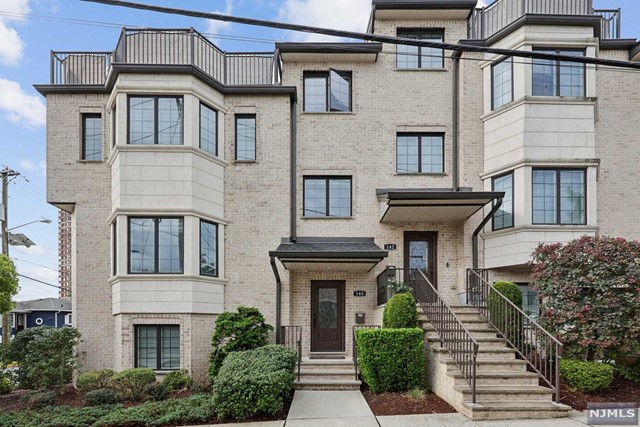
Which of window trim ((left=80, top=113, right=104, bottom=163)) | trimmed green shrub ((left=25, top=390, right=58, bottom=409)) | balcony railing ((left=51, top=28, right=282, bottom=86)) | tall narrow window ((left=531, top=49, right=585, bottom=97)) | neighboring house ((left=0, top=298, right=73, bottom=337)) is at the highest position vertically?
balcony railing ((left=51, top=28, right=282, bottom=86))

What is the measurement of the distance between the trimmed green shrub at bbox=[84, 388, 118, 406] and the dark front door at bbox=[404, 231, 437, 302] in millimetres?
8313

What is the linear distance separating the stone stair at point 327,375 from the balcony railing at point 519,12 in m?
10.2

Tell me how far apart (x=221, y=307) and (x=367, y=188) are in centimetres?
542

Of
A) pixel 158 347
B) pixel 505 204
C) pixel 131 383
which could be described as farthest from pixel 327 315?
pixel 505 204

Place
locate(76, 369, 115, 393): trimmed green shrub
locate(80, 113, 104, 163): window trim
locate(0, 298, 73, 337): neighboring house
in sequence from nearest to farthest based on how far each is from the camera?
locate(76, 369, 115, 393): trimmed green shrub < locate(80, 113, 104, 163): window trim < locate(0, 298, 73, 337): neighboring house

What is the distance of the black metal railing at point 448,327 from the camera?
8.28 meters

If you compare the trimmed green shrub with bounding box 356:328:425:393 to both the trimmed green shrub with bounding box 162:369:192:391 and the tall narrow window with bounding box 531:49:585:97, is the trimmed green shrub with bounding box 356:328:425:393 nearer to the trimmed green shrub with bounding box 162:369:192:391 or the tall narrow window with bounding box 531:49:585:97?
the trimmed green shrub with bounding box 162:369:192:391

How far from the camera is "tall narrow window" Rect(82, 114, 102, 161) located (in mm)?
13305

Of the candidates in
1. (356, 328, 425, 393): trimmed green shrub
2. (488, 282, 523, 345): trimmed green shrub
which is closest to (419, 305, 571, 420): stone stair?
(488, 282, 523, 345): trimmed green shrub

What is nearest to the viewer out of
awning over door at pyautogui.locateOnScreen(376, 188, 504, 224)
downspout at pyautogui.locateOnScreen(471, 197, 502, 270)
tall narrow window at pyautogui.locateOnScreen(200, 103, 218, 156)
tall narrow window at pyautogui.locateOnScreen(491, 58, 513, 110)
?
awning over door at pyautogui.locateOnScreen(376, 188, 504, 224)

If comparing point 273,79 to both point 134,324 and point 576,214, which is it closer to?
point 134,324

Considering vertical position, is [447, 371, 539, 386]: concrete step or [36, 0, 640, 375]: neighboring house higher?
[36, 0, 640, 375]: neighboring house

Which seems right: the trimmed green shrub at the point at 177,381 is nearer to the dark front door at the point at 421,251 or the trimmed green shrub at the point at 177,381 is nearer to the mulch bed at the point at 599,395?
the dark front door at the point at 421,251

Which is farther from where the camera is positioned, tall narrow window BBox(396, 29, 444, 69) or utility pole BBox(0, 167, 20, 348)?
utility pole BBox(0, 167, 20, 348)
